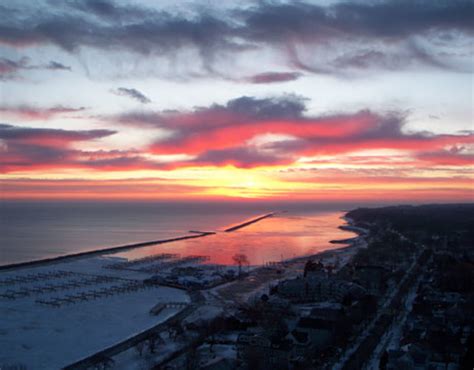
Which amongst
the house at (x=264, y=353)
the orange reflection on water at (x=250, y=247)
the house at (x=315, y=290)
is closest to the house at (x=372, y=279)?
the house at (x=315, y=290)

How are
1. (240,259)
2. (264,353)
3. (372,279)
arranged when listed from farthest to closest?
(240,259) < (372,279) < (264,353)

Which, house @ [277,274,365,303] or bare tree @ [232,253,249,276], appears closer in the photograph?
house @ [277,274,365,303]

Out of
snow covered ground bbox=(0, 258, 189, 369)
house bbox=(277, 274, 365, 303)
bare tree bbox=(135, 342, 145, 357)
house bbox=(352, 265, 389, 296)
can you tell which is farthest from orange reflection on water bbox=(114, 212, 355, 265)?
bare tree bbox=(135, 342, 145, 357)

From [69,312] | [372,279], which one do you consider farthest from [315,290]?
[69,312]

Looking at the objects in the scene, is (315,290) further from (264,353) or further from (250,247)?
(250,247)

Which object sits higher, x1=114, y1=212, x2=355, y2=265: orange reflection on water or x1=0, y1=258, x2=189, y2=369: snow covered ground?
x1=0, y1=258, x2=189, y2=369: snow covered ground

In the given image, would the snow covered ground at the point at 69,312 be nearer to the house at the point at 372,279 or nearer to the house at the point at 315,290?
the house at the point at 315,290

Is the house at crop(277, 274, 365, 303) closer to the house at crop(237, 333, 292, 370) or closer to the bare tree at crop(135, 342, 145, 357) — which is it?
the house at crop(237, 333, 292, 370)

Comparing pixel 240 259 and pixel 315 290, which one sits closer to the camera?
pixel 315 290
